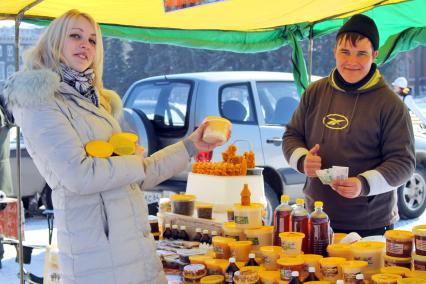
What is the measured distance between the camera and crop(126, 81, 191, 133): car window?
6328 mm

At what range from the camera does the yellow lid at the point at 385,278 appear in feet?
6.72

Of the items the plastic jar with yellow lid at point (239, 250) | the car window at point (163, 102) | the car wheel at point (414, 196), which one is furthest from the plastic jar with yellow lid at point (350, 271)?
the car wheel at point (414, 196)

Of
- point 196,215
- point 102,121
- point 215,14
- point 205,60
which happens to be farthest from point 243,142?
point 205,60

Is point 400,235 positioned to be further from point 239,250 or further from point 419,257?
point 239,250

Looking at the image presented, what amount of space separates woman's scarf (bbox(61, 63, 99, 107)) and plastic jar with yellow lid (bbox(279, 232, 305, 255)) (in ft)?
3.13

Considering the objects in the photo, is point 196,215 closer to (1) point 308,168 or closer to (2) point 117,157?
(1) point 308,168

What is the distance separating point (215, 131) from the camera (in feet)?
8.21

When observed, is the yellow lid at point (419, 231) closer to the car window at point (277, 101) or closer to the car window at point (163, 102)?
the car window at point (163, 102)

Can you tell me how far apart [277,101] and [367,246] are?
4717mm

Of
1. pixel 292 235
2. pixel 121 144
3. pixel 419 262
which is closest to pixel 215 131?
pixel 121 144

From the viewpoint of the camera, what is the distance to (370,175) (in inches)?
108

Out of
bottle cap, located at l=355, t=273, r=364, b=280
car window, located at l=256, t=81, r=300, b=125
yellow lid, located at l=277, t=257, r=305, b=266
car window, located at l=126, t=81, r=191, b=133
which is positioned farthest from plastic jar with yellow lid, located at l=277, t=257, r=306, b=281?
car window, located at l=256, t=81, r=300, b=125

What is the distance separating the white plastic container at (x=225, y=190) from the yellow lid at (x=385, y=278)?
174 cm

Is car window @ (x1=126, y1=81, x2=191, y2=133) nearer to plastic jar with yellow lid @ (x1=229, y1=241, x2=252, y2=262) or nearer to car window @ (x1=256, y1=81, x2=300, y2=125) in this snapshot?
car window @ (x1=256, y1=81, x2=300, y2=125)
